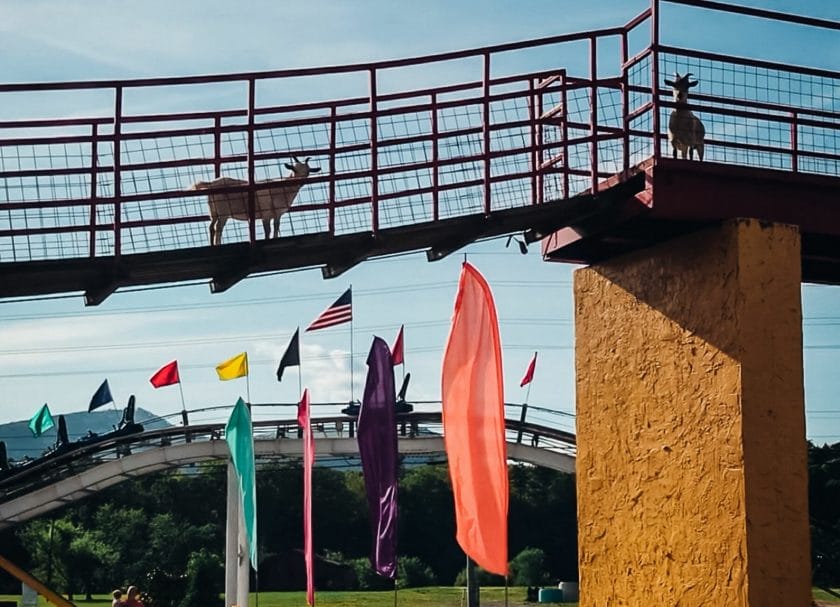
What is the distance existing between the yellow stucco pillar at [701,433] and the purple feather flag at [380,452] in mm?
3422

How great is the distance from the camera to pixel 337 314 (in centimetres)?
3344

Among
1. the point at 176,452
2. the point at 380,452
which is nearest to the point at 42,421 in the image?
the point at 176,452

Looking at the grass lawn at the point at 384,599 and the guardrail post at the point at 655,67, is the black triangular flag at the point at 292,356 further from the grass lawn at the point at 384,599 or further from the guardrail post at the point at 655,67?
the guardrail post at the point at 655,67

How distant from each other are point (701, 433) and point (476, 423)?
2.26 m

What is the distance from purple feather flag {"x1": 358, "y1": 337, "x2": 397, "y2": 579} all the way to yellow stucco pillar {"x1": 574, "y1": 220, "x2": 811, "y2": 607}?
3422 mm

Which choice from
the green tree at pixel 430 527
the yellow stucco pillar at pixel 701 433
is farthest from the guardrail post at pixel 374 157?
the green tree at pixel 430 527

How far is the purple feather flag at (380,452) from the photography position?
1803 cm

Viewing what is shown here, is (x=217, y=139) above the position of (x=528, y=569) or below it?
above

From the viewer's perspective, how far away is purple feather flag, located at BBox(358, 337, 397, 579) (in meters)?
18.0

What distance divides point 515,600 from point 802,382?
35.0 metres

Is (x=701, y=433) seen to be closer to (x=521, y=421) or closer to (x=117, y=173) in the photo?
(x=117, y=173)

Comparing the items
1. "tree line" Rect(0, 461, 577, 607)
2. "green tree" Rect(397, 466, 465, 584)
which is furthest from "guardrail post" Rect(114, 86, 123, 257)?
"green tree" Rect(397, 466, 465, 584)

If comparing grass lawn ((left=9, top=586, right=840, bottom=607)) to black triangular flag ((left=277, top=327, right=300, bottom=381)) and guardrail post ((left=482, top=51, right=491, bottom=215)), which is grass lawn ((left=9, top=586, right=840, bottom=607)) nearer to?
black triangular flag ((left=277, top=327, right=300, bottom=381))

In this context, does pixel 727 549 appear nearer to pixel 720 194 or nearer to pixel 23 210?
pixel 720 194
